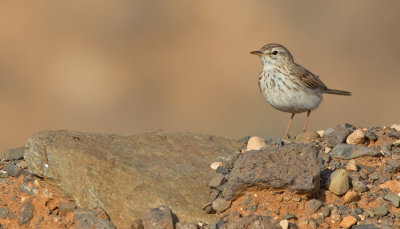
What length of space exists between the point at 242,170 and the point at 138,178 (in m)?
1.39

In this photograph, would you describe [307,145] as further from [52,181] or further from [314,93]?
[314,93]

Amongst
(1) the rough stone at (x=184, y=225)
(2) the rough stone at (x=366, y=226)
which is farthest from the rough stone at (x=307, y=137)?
(1) the rough stone at (x=184, y=225)

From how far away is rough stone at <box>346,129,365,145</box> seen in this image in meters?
9.16

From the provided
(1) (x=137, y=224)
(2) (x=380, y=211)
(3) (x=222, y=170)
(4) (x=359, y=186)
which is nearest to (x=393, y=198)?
(2) (x=380, y=211)

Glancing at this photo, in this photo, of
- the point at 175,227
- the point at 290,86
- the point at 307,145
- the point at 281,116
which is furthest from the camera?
the point at 281,116

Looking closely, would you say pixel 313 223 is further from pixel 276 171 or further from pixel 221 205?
pixel 221 205

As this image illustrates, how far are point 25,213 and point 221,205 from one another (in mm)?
2547

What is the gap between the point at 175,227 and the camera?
689cm

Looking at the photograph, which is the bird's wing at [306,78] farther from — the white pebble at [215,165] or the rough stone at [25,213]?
the rough stone at [25,213]

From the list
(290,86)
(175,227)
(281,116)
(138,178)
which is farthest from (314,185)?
(281,116)

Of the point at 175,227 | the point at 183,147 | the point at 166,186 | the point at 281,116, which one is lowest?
the point at 175,227

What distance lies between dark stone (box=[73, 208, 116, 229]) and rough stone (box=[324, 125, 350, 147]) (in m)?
3.92

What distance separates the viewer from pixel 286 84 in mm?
11156

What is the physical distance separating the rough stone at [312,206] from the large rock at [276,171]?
147 mm
